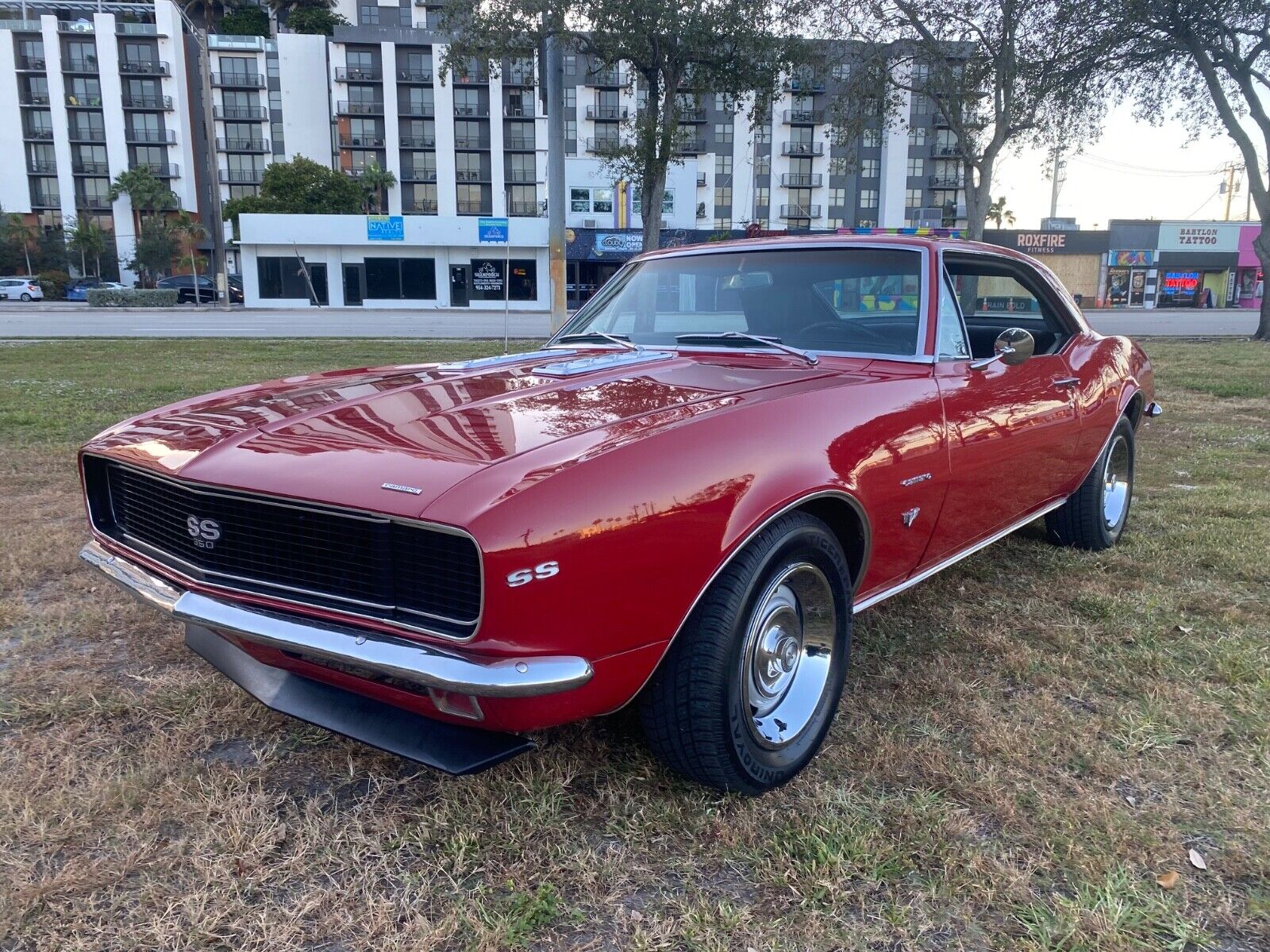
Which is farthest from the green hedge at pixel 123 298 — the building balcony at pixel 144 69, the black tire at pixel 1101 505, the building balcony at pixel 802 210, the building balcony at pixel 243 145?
the black tire at pixel 1101 505

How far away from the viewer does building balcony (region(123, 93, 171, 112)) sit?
2559 inches

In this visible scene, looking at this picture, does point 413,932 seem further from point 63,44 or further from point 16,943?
point 63,44

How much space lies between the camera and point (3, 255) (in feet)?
191

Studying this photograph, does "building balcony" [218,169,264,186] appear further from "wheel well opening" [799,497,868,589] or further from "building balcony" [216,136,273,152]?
"wheel well opening" [799,497,868,589]

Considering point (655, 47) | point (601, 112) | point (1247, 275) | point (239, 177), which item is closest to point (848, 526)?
point (655, 47)

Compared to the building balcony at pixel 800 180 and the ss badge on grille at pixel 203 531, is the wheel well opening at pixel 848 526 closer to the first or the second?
the ss badge on grille at pixel 203 531

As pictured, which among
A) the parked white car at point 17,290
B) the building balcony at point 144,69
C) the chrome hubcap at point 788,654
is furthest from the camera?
the building balcony at point 144,69

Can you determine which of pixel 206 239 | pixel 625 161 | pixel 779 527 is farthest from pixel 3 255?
pixel 779 527

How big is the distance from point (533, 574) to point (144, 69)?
76.8m

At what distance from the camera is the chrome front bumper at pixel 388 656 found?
183 centimetres

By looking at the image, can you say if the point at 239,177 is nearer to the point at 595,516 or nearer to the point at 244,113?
the point at 244,113

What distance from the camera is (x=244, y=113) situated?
66.2m

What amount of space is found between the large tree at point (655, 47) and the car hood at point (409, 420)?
12936 millimetres

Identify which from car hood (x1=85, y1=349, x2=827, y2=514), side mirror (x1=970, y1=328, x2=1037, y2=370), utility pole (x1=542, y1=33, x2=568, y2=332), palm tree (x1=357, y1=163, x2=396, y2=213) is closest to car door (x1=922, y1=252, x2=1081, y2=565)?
side mirror (x1=970, y1=328, x2=1037, y2=370)
